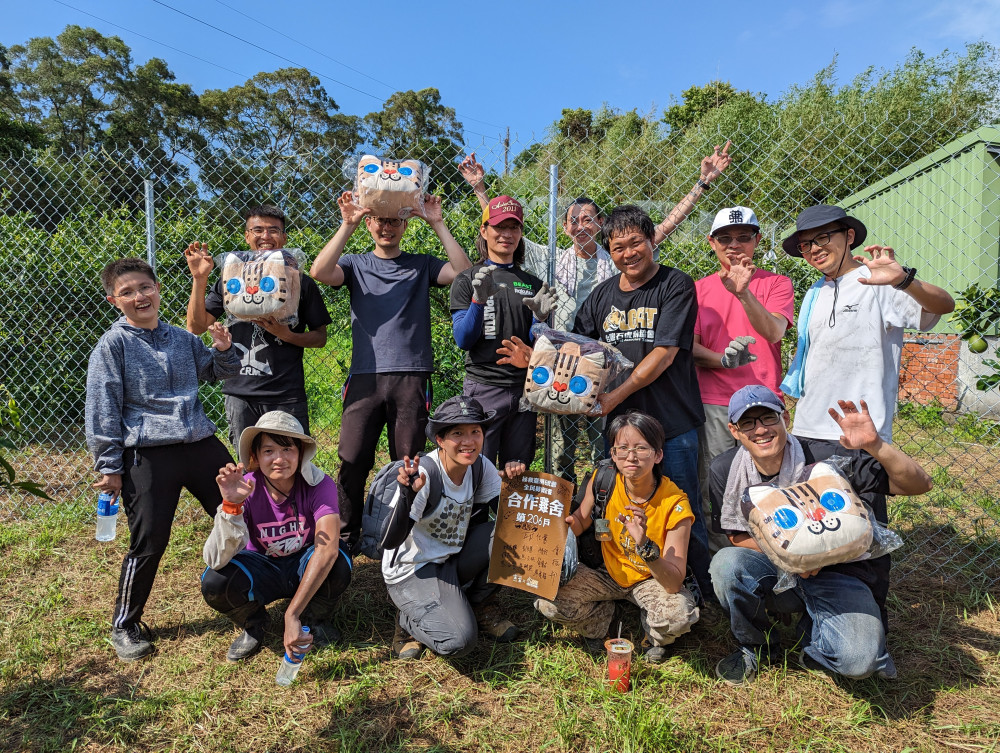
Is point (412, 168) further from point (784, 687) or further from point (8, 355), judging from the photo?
point (8, 355)

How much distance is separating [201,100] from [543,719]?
110 ft

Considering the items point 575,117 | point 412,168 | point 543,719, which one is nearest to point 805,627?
point 543,719

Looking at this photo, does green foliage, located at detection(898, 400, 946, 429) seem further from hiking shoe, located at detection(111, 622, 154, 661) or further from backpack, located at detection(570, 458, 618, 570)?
hiking shoe, located at detection(111, 622, 154, 661)

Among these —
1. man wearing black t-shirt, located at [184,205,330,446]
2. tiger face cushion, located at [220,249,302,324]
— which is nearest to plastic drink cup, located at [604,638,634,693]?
man wearing black t-shirt, located at [184,205,330,446]

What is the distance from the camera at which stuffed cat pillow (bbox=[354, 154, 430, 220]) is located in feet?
10.5

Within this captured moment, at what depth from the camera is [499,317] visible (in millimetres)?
3158

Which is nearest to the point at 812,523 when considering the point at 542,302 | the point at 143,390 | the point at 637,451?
the point at 637,451

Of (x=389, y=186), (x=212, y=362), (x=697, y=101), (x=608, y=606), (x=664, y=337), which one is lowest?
(x=608, y=606)

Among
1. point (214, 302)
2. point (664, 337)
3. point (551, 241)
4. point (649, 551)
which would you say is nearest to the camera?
point (649, 551)

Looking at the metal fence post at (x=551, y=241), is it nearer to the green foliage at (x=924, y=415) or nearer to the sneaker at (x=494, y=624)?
the sneaker at (x=494, y=624)

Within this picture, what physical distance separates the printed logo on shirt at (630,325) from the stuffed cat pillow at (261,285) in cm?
→ 163

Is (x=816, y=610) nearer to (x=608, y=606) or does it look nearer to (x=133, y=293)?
(x=608, y=606)

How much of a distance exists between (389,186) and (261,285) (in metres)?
0.83

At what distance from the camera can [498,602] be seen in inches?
Result: 126
